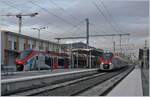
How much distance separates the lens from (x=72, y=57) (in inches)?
2398

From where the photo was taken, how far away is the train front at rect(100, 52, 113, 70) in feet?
160

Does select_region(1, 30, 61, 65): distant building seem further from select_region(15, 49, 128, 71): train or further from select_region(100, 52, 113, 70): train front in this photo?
select_region(100, 52, 113, 70): train front

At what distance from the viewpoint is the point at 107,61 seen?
48812 millimetres

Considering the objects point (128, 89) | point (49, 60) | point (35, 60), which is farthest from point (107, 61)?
point (128, 89)

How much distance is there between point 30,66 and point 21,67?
1301mm

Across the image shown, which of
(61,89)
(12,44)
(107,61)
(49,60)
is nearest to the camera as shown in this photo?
(61,89)

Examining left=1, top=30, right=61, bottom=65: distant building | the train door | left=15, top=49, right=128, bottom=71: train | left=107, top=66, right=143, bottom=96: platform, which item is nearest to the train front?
left=15, top=49, right=128, bottom=71: train

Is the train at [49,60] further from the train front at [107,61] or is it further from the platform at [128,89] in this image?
the platform at [128,89]

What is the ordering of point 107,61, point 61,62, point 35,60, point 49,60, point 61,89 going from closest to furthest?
point 61,89
point 35,60
point 49,60
point 107,61
point 61,62

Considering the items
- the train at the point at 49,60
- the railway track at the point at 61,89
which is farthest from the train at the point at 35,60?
the railway track at the point at 61,89

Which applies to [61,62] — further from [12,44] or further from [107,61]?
[107,61]

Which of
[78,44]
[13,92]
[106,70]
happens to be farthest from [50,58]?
[78,44]

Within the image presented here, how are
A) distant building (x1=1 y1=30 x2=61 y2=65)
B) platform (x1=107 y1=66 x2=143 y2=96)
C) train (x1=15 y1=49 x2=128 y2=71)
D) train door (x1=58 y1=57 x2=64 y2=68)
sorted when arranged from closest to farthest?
platform (x1=107 y1=66 x2=143 y2=96) < train (x1=15 y1=49 x2=128 y2=71) < distant building (x1=1 y1=30 x2=61 y2=65) < train door (x1=58 y1=57 x2=64 y2=68)

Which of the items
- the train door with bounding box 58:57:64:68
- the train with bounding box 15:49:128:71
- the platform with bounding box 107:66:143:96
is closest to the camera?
the platform with bounding box 107:66:143:96
